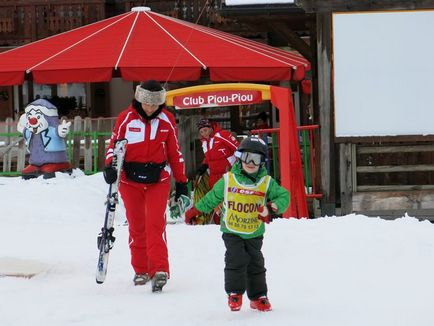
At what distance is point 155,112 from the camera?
6.58 meters

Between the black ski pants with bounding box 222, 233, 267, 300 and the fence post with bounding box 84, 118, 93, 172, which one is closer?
the black ski pants with bounding box 222, 233, 267, 300

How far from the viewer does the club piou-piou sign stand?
1097cm

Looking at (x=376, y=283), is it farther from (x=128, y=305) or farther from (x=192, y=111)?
(x=192, y=111)

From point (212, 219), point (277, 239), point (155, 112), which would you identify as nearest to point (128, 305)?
point (155, 112)

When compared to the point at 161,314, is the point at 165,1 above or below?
above

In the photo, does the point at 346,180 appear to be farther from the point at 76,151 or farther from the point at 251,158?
the point at 251,158

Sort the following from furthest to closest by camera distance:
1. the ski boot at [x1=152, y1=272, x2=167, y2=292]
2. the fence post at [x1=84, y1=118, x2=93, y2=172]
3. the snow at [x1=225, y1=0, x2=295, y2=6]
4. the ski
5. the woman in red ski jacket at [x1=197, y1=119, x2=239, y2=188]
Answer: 1. the fence post at [x1=84, y1=118, x2=93, y2=172]
2. the snow at [x1=225, y1=0, x2=295, y2=6]
3. the woman in red ski jacket at [x1=197, y1=119, x2=239, y2=188]
4. the ski
5. the ski boot at [x1=152, y1=272, x2=167, y2=292]

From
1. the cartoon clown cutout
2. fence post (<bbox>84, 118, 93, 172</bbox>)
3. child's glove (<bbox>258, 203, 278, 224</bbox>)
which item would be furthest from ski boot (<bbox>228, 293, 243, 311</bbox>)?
fence post (<bbox>84, 118, 93, 172</bbox>)

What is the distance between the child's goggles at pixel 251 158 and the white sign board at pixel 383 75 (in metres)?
6.26

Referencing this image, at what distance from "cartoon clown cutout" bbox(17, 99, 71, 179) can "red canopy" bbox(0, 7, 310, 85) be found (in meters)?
0.56

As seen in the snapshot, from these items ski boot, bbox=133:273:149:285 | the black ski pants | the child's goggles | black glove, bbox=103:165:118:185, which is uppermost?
the child's goggles

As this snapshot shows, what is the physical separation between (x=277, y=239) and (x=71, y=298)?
279cm

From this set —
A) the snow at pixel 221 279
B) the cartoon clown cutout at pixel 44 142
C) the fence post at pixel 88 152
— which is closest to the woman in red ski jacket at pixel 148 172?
the snow at pixel 221 279

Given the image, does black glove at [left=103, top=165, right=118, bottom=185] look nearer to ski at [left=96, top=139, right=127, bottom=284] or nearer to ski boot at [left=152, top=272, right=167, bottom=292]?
ski at [left=96, top=139, right=127, bottom=284]
